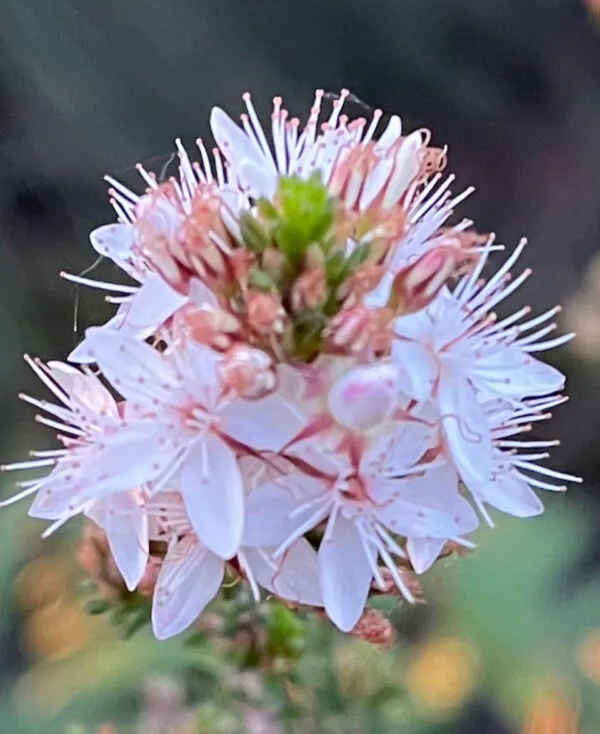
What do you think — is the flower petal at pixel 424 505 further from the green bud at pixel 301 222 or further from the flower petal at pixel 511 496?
the green bud at pixel 301 222

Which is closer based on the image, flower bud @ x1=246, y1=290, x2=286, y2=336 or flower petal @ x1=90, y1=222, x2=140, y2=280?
flower bud @ x1=246, y1=290, x2=286, y2=336

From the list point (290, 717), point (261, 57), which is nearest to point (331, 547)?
point (290, 717)

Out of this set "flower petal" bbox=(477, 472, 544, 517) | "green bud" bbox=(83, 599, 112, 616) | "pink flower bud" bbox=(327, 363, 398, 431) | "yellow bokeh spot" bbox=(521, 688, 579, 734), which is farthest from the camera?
"yellow bokeh spot" bbox=(521, 688, 579, 734)

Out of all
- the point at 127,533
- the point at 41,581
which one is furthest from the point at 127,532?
the point at 41,581

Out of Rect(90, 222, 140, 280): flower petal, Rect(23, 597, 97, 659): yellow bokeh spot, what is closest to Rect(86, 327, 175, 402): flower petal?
Rect(90, 222, 140, 280): flower petal

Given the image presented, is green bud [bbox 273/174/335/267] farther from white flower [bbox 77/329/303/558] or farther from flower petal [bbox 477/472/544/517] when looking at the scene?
flower petal [bbox 477/472/544/517]

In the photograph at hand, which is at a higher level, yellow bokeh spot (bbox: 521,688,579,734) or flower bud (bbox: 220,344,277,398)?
flower bud (bbox: 220,344,277,398)

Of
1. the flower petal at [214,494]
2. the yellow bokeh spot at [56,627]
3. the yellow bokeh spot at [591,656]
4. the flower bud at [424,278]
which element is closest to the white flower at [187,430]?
the flower petal at [214,494]

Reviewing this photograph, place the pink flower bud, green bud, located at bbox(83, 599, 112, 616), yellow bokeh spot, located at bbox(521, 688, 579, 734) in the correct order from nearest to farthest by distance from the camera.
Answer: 1. the pink flower bud
2. green bud, located at bbox(83, 599, 112, 616)
3. yellow bokeh spot, located at bbox(521, 688, 579, 734)
